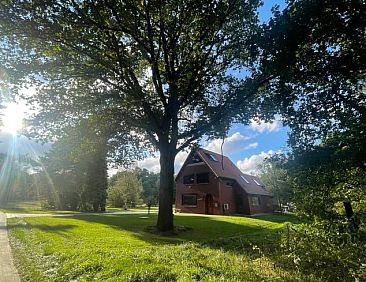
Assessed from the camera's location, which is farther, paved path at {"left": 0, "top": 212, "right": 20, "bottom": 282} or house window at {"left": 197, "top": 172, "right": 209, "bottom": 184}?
house window at {"left": 197, "top": 172, "right": 209, "bottom": 184}

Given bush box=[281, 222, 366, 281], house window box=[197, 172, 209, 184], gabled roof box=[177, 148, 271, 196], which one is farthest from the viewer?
gabled roof box=[177, 148, 271, 196]

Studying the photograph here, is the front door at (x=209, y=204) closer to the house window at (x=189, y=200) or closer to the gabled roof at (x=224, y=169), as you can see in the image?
the house window at (x=189, y=200)

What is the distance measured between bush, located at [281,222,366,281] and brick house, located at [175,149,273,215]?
96.4ft

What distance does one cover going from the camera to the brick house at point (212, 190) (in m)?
36.7

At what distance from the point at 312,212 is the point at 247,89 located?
904cm

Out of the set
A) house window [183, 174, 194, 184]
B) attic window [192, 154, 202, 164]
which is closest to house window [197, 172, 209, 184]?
house window [183, 174, 194, 184]

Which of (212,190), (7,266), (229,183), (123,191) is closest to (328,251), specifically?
(7,266)

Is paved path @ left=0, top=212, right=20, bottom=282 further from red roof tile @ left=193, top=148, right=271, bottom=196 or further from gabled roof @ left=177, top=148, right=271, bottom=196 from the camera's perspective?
red roof tile @ left=193, top=148, right=271, bottom=196

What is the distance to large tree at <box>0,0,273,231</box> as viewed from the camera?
11484 millimetres

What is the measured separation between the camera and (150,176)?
96.4m

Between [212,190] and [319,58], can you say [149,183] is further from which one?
[319,58]

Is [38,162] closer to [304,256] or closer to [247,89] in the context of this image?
[247,89]

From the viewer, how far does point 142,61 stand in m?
16.4

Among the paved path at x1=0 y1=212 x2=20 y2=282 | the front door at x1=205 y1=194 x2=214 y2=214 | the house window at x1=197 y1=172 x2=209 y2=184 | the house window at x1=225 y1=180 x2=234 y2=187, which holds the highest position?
the house window at x1=197 y1=172 x2=209 y2=184
